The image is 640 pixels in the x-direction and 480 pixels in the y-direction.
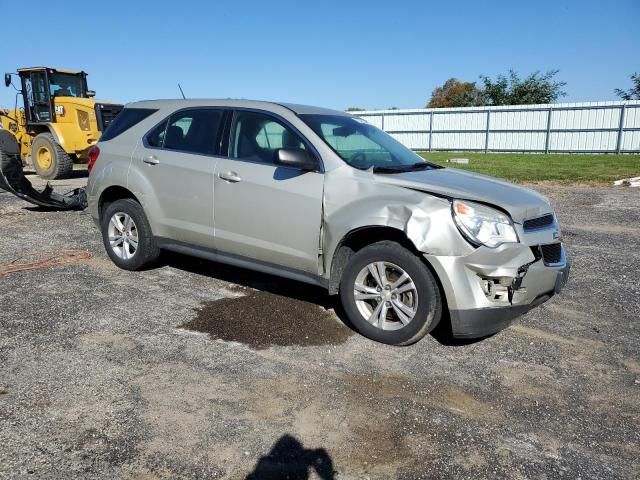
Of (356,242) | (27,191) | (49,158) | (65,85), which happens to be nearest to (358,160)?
(356,242)

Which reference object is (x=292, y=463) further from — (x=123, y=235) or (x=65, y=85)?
(x=65, y=85)

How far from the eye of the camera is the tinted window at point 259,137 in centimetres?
464

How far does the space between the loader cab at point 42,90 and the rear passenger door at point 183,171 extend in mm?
11519

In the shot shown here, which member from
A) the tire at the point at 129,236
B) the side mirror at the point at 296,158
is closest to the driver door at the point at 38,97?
the tire at the point at 129,236

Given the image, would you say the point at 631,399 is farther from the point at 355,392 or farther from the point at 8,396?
the point at 8,396

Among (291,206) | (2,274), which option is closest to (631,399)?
(291,206)

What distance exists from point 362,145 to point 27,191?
7.09 m

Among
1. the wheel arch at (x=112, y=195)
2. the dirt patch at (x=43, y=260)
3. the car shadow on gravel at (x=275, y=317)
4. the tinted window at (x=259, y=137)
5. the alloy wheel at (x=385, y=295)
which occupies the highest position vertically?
the tinted window at (x=259, y=137)

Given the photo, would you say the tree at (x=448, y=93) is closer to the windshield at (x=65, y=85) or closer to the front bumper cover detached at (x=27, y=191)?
the windshield at (x=65, y=85)

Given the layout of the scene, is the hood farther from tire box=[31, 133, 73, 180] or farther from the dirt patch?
tire box=[31, 133, 73, 180]

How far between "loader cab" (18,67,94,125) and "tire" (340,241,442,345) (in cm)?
1401

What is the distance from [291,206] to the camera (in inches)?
173

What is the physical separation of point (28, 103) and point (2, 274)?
37.6 feet

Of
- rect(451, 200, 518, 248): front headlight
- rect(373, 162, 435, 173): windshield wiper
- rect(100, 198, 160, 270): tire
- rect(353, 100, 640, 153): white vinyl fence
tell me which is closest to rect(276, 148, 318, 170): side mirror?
rect(373, 162, 435, 173): windshield wiper
